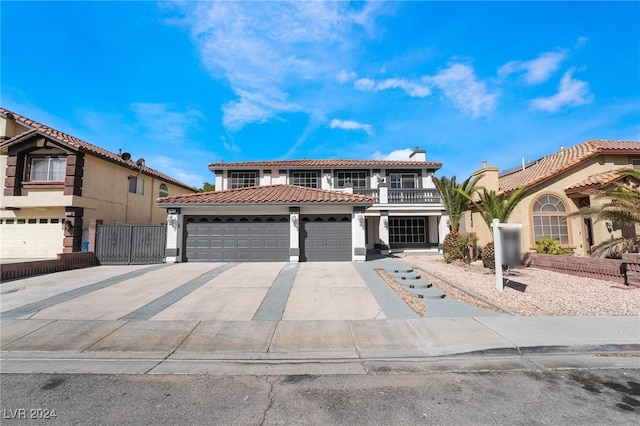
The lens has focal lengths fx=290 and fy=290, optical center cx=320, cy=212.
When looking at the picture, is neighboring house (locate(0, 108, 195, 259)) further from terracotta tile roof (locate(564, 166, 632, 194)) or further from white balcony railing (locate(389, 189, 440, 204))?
terracotta tile roof (locate(564, 166, 632, 194))

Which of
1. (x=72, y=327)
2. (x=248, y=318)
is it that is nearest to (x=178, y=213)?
(x=72, y=327)

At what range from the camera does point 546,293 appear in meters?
8.70

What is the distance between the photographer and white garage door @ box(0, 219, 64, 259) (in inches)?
626

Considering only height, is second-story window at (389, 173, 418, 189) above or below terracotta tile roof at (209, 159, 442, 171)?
below

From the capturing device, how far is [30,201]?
1549 centimetres

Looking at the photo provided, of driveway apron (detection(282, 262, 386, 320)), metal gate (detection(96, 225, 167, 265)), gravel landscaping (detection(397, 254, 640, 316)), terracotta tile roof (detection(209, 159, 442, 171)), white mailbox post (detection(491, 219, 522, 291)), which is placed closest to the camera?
driveway apron (detection(282, 262, 386, 320))

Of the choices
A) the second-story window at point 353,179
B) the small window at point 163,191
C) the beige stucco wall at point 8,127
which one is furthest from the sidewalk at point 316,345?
the small window at point 163,191

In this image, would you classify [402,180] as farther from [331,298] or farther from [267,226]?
[331,298]

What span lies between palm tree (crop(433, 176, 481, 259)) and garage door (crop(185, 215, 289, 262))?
830 centimetres

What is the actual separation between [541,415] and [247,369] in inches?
153

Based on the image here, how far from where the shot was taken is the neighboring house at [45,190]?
1552cm

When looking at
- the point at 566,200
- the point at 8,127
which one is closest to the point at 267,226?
the point at 566,200

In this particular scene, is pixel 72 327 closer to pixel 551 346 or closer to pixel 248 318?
pixel 248 318

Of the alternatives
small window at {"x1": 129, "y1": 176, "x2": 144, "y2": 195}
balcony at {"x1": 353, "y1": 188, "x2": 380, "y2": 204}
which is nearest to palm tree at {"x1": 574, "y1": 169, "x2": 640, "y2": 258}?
balcony at {"x1": 353, "y1": 188, "x2": 380, "y2": 204}
